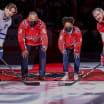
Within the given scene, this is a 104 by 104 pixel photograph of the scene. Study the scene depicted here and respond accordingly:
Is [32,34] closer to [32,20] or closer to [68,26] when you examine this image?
[32,20]

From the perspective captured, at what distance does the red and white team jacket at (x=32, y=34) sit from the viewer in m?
4.29

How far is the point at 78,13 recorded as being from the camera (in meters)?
11.2

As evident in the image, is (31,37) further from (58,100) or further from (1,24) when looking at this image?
(58,100)

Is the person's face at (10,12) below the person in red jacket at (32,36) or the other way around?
the other way around

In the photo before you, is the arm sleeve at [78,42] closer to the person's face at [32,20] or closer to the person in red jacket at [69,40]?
the person in red jacket at [69,40]

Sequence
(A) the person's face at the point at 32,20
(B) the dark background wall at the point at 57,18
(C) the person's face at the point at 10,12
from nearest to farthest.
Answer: (C) the person's face at the point at 10,12, (A) the person's face at the point at 32,20, (B) the dark background wall at the point at 57,18

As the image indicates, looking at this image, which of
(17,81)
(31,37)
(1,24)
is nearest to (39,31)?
(31,37)

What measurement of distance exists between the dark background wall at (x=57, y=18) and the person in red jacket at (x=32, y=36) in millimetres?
5707

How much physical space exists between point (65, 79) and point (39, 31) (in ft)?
3.06

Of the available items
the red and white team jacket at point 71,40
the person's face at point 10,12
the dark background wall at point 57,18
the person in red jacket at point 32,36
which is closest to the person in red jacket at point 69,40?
the red and white team jacket at point 71,40

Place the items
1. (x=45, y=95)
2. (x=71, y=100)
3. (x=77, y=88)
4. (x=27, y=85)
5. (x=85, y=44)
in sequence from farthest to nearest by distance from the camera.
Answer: (x=85, y=44), (x=27, y=85), (x=77, y=88), (x=45, y=95), (x=71, y=100)

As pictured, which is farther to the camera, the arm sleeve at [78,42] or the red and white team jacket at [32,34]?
the arm sleeve at [78,42]

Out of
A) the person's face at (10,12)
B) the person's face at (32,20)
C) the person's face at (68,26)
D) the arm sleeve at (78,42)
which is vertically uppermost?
the person's face at (10,12)

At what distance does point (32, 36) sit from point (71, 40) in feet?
2.27
